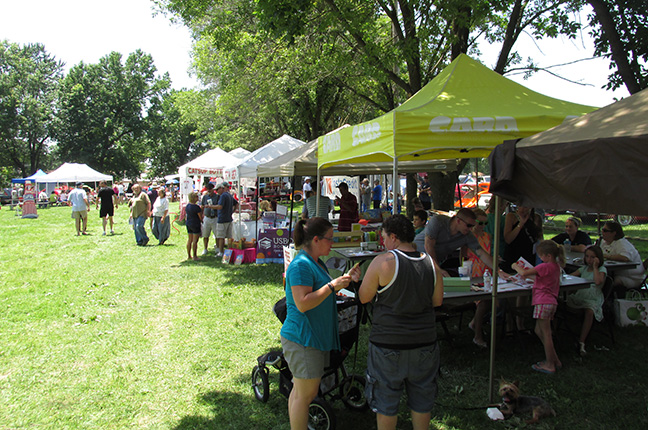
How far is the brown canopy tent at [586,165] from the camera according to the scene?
2.31m

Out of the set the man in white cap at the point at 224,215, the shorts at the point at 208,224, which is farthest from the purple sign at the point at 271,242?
the shorts at the point at 208,224

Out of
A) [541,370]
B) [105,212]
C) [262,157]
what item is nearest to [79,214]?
[105,212]

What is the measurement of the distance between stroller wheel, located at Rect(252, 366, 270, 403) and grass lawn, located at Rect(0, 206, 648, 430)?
0.07 metres

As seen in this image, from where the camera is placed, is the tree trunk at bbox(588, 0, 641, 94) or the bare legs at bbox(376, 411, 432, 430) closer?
the bare legs at bbox(376, 411, 432, 430)

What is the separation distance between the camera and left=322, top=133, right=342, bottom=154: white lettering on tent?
6.18 metres

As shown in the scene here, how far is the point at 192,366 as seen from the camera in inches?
185

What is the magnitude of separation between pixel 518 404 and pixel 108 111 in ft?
186

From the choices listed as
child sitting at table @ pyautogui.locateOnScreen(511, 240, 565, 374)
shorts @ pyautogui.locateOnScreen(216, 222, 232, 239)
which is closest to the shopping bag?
child sitting at table @ pyautogui.locateOnScreen(511, 240, 565, 374)

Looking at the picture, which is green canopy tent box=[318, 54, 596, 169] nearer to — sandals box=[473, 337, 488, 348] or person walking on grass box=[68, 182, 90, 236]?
sandals box=[473, 337, 488, 348]

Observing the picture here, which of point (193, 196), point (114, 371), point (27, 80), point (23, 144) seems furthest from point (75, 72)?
point (114, 371)

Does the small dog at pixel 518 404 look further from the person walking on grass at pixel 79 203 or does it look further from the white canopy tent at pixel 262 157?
the person walking on grass at pixel 79 203

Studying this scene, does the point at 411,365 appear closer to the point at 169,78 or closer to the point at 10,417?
the point at 10,417

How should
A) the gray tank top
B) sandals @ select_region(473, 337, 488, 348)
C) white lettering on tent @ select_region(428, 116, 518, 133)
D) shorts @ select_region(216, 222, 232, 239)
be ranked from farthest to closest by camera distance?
shorts @ select_region(216, 222, 232, 239) < sandals @ select_region(473, 337, 488, 348) < white lettering on tent @ select_region(428, 116, 518, 133) < the gray tank top

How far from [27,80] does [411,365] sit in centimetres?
6166
